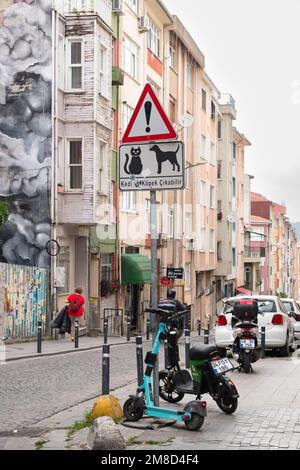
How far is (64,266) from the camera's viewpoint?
92.6 feet

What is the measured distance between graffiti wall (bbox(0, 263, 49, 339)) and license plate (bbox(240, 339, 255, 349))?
977 centimetres

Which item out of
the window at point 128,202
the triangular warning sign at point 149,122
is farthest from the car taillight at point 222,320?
the window at point 128,202

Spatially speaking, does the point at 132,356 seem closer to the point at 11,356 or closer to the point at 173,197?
the point at 11,356

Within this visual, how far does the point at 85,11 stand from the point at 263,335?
15297mm

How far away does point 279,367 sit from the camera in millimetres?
15773

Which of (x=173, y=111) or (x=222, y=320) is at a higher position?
(x=173, y=111)

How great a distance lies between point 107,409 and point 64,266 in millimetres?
19232

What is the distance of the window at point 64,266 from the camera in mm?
27094

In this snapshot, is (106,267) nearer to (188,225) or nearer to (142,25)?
(142,25)

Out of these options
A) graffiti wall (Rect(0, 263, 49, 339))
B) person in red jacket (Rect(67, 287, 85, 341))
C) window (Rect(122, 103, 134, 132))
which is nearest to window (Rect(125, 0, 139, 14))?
window (Rect(122, 103, 134, 132))

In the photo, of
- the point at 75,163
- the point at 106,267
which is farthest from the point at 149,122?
the point at 106,267

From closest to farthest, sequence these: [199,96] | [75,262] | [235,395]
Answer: [235,395]
[75,262]
[199,96]

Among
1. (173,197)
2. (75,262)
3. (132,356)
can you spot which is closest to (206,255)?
(173,197)

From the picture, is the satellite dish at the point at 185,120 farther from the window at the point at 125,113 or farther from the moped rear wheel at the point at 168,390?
the moped rear wheel at the point at 168,390
